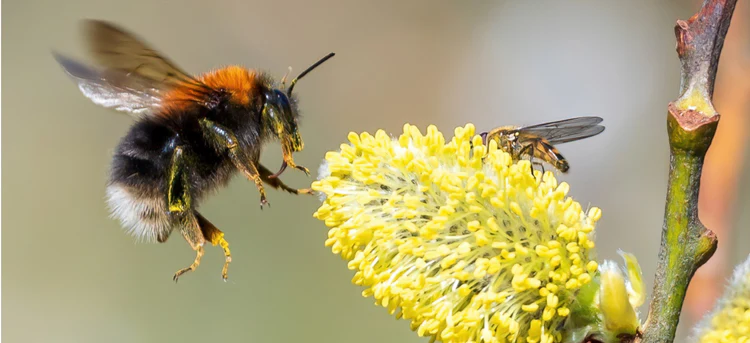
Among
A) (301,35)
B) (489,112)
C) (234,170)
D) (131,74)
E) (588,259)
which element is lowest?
(588,259)

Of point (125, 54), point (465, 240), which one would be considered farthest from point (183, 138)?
point (465, 240)

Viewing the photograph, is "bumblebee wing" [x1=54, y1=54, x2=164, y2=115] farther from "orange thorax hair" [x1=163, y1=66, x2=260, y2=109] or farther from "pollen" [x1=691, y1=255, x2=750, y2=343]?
"pollen" [x1=691, y1=255, x2=750, y2=343]

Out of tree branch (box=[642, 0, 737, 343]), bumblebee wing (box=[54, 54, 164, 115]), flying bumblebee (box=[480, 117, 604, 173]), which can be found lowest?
tree branch (box=[642, 0, 737, 343])

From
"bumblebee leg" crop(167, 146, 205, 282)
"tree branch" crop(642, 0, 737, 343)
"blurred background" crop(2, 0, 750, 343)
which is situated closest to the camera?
"tree branch" crop(642, 0, 737, 343)

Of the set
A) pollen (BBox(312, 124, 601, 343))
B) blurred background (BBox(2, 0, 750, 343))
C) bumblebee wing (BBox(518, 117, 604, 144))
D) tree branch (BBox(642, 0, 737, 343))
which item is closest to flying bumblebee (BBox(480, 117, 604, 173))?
bumblebee wing (BBox(518, 117, 604, 144))

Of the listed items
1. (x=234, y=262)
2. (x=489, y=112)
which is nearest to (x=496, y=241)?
(x=234, y=262)

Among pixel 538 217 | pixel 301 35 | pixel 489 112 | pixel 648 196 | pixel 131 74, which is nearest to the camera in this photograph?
pixel 538 217

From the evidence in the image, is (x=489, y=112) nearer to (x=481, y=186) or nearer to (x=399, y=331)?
(x=399, y=331)
